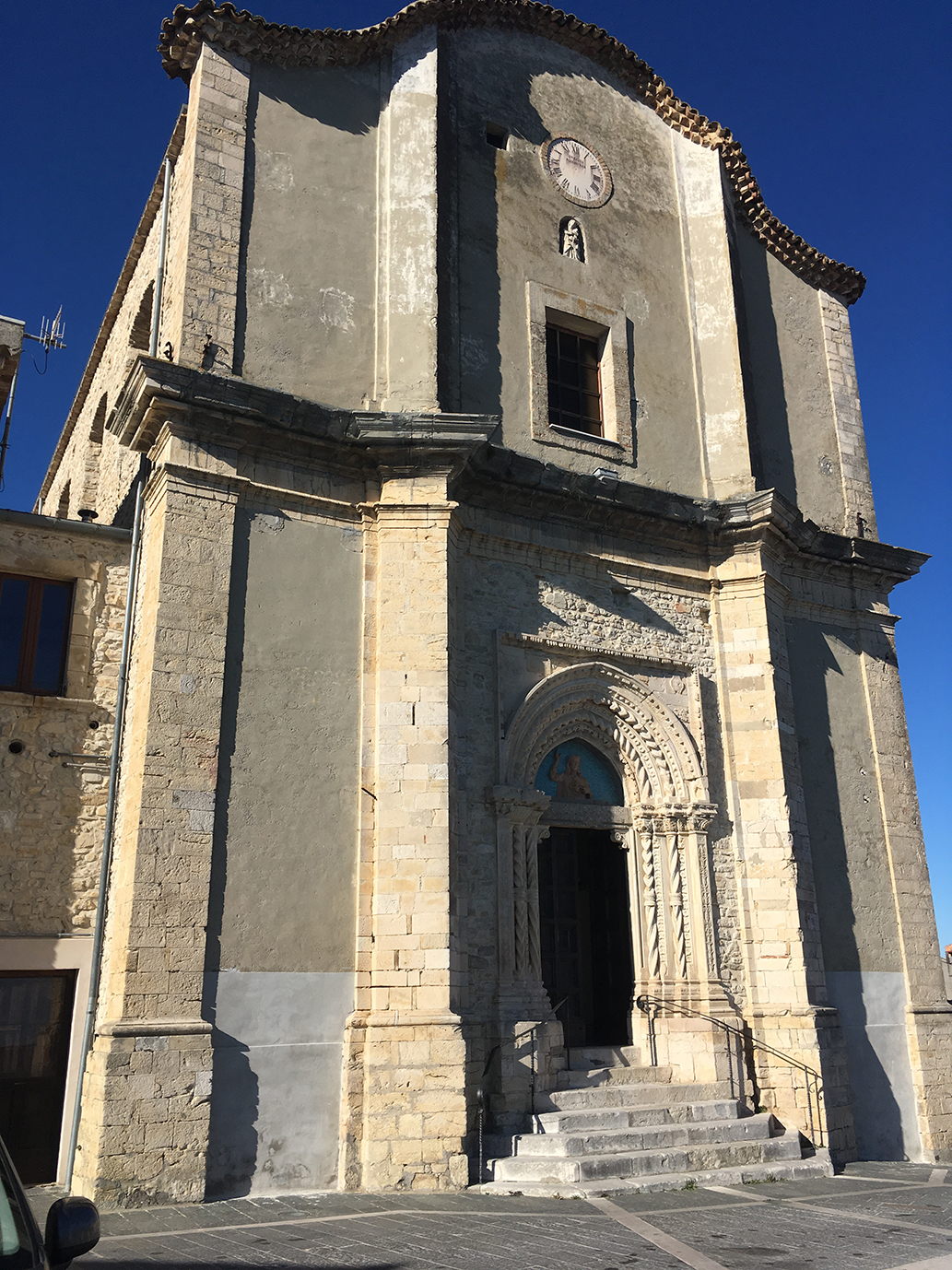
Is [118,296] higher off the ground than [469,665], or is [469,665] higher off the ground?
[118,296]

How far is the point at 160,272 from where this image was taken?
442 inches

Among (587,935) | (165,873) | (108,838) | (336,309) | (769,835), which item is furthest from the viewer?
(587,935)

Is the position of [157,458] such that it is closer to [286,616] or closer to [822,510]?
[286,616]

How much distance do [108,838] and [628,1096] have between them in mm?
5514

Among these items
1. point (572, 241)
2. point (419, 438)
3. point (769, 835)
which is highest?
point (572, 241)

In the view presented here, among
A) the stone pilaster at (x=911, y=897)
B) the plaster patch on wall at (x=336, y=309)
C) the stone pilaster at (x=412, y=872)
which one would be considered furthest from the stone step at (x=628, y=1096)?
the plaster patch on wall at (x=336, y=309)

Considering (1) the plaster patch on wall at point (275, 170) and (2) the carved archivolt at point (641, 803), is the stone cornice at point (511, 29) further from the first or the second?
(2) the carved archivolt at point (641, 803)

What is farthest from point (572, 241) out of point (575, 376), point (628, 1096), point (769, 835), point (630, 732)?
→ point (628, 1096)

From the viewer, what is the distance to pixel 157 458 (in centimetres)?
1016

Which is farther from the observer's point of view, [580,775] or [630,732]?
[630,732]

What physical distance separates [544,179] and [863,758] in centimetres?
843

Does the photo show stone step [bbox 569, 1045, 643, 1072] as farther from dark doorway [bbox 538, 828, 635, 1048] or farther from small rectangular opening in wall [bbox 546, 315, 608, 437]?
small rectangular opening in wall [bbox 546, 315, 608, 437]

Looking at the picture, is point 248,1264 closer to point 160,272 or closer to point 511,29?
point 160,272

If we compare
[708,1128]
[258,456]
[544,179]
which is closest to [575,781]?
[708,1128]
